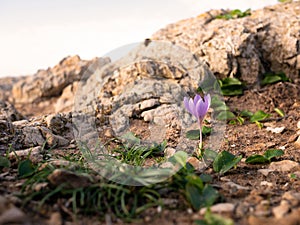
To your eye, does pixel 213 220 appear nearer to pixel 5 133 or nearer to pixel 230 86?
pixel 5 133

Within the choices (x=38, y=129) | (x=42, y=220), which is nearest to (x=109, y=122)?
(x=38, y=129)

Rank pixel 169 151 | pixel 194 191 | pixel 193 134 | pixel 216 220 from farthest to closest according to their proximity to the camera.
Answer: pixel 193 134, pixel 169 151, pixel 194 191, pixel 216 220

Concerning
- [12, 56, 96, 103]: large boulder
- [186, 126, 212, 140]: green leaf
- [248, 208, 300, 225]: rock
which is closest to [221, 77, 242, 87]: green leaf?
[186, 126, 212, 140]: green leaf

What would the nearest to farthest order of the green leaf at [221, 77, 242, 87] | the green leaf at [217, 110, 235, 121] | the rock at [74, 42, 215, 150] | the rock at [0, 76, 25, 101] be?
the rock at [74, 42, 215, 150] → the green leaf at [217, 110, 235, 121] → the green leaf at [221, 77, 242, 87] → the rock at [0, 76, 25, 101]

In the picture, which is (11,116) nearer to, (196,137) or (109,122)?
(109,122)

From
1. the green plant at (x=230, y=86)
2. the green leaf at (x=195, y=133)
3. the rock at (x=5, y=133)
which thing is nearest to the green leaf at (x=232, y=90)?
the green plant at (x=230, y=86)

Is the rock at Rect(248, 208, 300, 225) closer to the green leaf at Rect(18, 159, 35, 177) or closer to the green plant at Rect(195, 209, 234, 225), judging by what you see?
the green plant at Rect(195, 209, 234, 225)

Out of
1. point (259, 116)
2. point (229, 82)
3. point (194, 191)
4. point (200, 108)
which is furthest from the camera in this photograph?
point (229, 82)

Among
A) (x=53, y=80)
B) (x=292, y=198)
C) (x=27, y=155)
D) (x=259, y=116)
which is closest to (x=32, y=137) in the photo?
(x=27, y=155)
